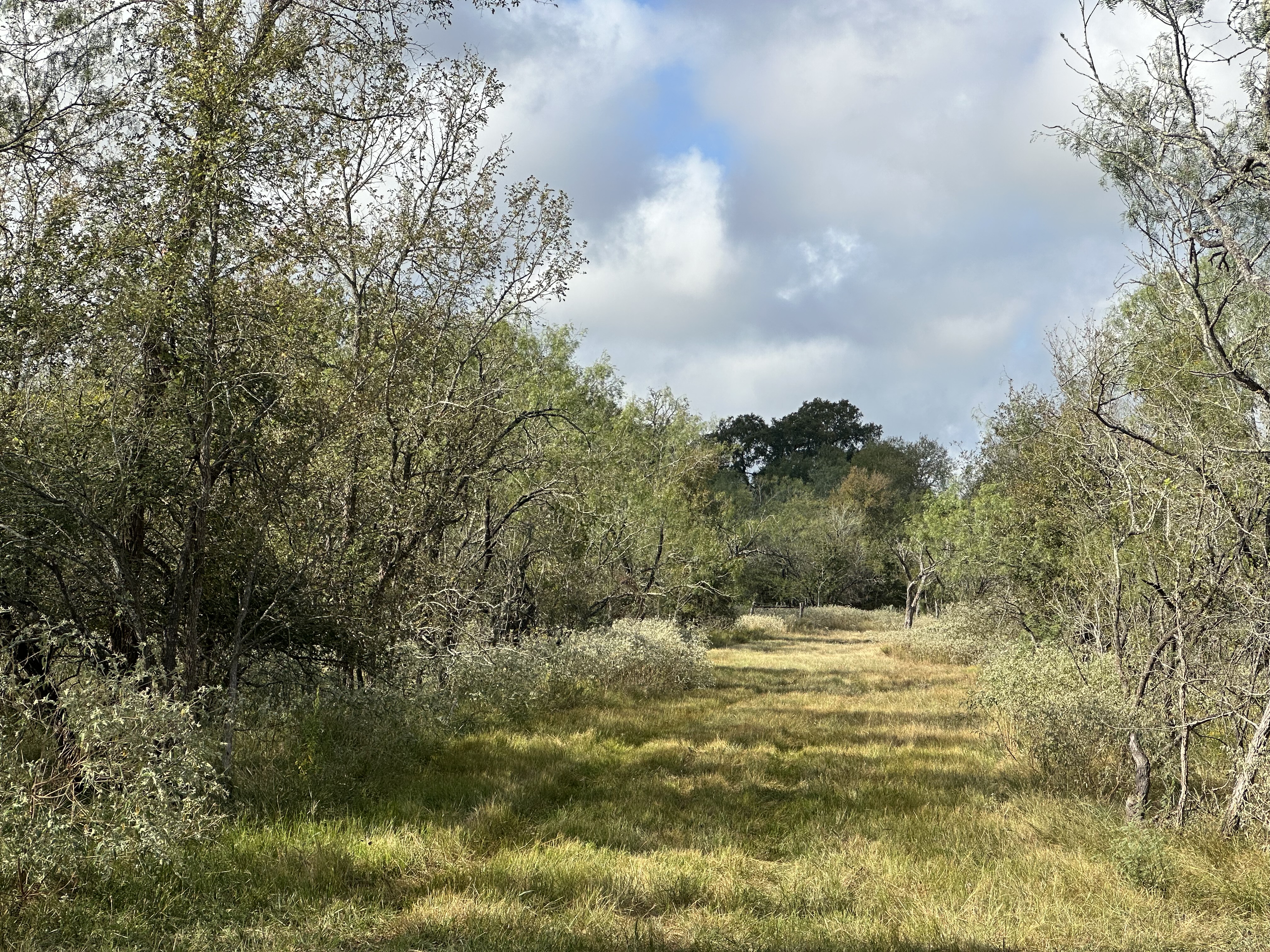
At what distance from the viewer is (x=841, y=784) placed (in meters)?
8.98

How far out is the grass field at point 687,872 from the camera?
4.93 m

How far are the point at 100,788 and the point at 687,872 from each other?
3980mm

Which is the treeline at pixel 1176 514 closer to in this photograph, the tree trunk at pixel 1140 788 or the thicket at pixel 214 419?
the tree trunk at pixel 1140 788

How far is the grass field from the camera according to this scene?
16.2 ft

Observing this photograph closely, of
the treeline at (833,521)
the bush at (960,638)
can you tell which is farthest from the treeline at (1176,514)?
the treeline at (833,521)

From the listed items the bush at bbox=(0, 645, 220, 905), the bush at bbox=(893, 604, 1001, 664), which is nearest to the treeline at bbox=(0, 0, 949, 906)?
the bush at bbox=(0, 645, 220, 905)

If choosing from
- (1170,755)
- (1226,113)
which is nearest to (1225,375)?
(1226,113)

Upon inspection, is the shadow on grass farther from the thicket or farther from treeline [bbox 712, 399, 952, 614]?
treeline [bbox 712, 399, 952, 614]

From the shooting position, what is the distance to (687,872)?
614cm

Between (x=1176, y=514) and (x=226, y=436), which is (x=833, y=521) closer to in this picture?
(x=1176, y=514)

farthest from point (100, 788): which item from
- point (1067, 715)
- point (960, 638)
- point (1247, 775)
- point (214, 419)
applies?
point (960, 638)

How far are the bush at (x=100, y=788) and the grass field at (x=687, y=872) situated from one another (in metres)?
0.33

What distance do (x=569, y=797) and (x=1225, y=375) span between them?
21.7 feet

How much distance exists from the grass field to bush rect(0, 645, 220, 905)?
0.33 metres
